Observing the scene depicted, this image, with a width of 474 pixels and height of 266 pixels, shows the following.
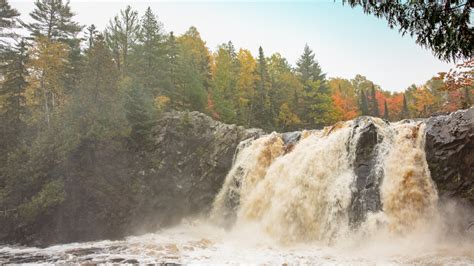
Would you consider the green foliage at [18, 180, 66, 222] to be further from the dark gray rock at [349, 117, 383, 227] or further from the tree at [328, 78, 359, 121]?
the tree at [328, 78, 359, 121]

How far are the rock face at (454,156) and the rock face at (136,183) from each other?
1013 centimetres

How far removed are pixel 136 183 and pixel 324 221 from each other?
10.4m

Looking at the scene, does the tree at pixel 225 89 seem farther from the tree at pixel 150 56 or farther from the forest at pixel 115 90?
the tree at pixel 150 56

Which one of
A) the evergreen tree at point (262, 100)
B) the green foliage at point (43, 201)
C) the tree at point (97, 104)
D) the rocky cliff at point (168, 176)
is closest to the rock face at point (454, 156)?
the rocky cliff at point (168, 176)

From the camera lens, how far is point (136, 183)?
1895 cm

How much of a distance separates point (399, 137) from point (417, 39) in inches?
342

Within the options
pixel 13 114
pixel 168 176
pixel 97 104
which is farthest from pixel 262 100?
pixel 13 114

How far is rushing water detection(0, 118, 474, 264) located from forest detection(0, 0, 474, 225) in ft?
12.0

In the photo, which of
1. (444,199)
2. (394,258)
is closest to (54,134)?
(394,258)

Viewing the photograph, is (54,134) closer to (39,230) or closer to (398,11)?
(39,230)

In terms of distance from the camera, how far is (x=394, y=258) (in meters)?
10.7

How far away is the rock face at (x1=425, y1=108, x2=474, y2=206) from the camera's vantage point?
1222 centimetres

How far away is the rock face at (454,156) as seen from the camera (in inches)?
481

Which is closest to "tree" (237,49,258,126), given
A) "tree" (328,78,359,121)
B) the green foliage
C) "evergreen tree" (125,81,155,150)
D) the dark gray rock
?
"evergreen tree" (125,81,155,150)
